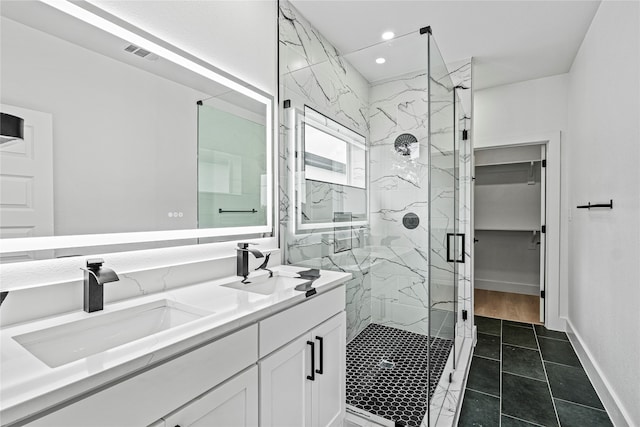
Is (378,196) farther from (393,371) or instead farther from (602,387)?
(602,387)

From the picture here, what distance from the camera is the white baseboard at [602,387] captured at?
5.97ft

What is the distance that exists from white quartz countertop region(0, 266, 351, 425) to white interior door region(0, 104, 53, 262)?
283 millimetres

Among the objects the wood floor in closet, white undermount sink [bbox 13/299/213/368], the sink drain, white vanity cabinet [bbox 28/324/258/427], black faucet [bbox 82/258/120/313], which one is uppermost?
black faucet [bbox 82/258/120/313]

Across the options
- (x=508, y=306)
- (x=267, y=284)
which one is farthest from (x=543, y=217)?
(x=267, y=284)

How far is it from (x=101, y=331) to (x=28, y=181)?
0.51 metres

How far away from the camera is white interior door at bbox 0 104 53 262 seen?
95 centimetres

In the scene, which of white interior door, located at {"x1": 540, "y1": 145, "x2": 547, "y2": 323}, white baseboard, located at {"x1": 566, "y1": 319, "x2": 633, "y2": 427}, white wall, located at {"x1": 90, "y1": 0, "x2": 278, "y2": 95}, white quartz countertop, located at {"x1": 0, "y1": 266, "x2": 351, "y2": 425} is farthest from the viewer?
white interior door, located at {"x1": 540, "y1": 145, "x2": 547, "y2": 323}

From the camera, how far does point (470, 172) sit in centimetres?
316

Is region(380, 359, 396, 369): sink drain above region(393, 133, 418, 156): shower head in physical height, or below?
below

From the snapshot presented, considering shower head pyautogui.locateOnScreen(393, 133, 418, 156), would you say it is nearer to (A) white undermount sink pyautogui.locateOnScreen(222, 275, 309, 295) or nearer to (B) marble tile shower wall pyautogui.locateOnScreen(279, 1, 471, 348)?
(B) marble tile shower wall pyautogui.locateOnScreen(279, 1, 471, 348)

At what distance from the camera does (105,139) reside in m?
1.19

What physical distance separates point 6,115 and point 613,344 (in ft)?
10.2

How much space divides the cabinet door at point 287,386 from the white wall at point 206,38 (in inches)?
24.8

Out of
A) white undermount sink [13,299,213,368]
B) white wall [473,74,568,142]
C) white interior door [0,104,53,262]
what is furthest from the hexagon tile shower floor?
white wall [473,74,568,142]
